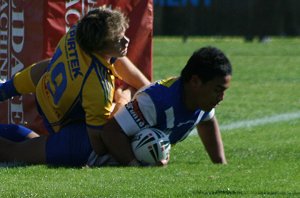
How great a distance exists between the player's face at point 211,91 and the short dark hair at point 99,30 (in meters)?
0.76

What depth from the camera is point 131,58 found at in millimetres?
9938

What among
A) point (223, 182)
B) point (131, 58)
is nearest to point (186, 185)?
point (223, 182)

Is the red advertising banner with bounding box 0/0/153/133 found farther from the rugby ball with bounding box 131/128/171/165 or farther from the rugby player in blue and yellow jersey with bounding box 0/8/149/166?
the rugby ball with bounding box 131/128/171/165

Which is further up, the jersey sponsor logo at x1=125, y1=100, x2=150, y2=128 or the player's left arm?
the jersey sponsor logo at x1=125, y1=100, x2=150, y2=128

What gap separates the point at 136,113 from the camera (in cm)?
804

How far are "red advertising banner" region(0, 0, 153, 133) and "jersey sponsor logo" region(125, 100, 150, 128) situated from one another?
1755mm

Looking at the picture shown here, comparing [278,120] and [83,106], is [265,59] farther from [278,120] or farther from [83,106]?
[83,106]

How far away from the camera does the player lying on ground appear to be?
794 cm

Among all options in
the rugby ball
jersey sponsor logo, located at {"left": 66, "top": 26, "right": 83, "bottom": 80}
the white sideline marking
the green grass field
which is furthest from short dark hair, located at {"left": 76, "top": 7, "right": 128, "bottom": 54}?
the white sideline marking

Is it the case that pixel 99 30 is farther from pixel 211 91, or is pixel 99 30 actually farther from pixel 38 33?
pixel 38 33

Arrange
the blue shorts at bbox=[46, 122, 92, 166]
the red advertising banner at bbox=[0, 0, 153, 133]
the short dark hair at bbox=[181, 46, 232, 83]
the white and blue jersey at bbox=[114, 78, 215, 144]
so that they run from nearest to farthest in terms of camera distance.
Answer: the short dark hair at bbox=[181, 46, 232, 83] → the white and blue jersey at bbox=[114, 78, 215, 144] → the blue shorts at bbox=[46, 122, 92, 166] → the red advertising banner at bbox=[0, 0, 153, 133]

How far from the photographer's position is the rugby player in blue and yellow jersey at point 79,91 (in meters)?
8.08

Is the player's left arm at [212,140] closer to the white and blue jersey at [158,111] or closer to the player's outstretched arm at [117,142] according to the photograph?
the white and blue jersey at [158,111]

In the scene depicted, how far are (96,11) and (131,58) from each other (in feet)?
5.42
